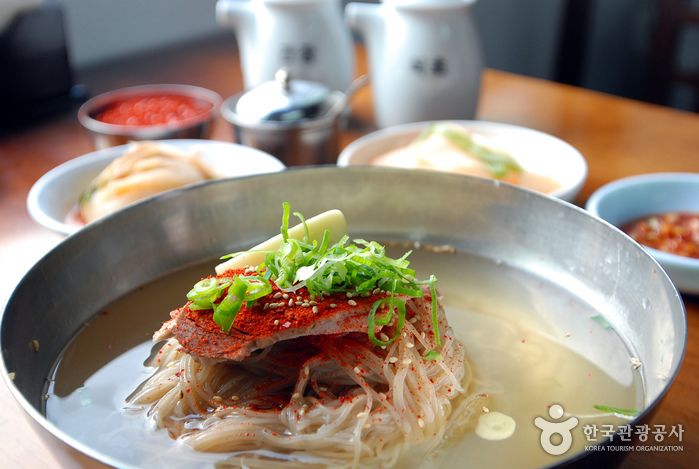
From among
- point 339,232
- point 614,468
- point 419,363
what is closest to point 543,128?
point 339,232

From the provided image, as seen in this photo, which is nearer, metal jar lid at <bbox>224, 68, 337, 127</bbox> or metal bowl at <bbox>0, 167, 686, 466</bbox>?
metal bowl at <bbox>0, 167, 686, 466</bbox>

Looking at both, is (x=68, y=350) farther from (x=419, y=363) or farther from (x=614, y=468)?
(x=614, y=468)

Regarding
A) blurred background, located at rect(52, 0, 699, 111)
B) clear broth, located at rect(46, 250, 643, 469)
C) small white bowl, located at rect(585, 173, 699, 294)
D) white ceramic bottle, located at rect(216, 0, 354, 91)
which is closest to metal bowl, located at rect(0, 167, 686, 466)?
clear broth, located at rect(46, 250, 643, 469)

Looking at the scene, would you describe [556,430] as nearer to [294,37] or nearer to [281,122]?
[281,122]

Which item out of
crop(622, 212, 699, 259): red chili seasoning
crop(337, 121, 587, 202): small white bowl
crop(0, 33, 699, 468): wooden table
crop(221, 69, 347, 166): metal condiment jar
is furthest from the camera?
crop(221, 69, 347, 166): metal condiment jar

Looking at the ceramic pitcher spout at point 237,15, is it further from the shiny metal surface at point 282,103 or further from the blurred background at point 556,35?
the blurred background at point 556,35

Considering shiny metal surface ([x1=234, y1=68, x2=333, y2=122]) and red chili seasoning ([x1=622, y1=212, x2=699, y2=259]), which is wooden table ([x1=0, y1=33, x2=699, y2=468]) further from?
shiny metal surface ([x1=234, y1=68, x2=333, y2=122])

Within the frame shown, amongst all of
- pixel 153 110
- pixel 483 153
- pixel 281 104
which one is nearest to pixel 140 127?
pixel 153 110
